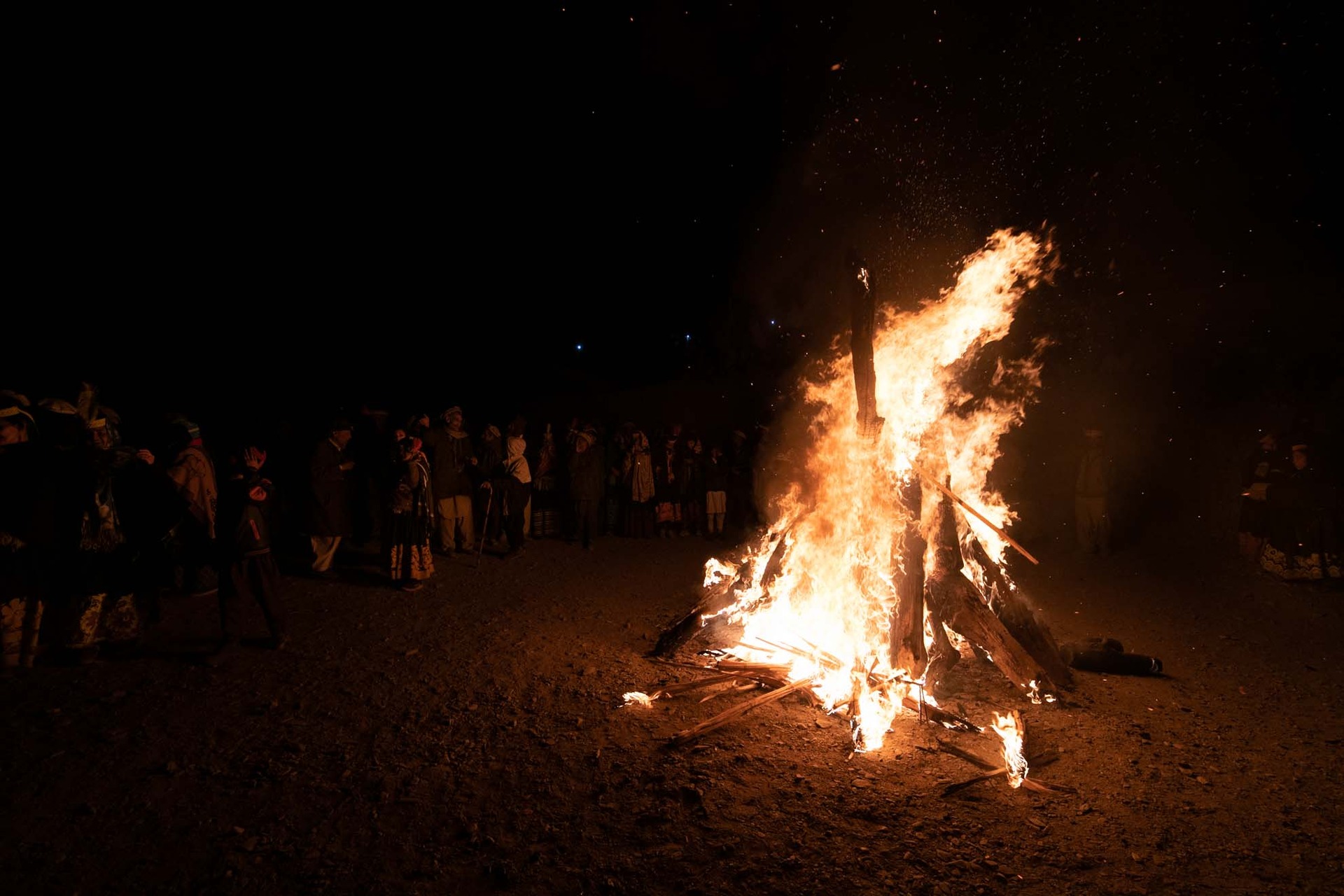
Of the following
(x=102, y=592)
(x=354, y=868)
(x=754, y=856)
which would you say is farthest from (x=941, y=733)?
(x=102, y=592)

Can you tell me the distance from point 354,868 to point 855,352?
529 cm

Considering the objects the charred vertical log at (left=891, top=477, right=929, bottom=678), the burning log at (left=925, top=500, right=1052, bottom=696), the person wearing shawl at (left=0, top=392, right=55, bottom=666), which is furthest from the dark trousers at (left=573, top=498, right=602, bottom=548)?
the person wearing shawl at (left=0, top=392, right=55, bottom=666)

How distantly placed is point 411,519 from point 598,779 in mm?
5360

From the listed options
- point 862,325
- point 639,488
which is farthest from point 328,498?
point 862,325

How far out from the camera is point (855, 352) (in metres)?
6.10

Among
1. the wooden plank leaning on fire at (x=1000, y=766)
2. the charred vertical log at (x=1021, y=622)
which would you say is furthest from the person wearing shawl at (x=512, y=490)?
the wooden plank leaning on fire at (x=1000, y=766)

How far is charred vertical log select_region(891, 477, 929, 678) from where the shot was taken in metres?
5.81

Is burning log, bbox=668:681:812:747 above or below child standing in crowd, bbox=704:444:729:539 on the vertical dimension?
below

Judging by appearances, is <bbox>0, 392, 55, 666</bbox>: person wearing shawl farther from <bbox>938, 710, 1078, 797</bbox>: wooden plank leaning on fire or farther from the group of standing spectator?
the group of standing spectator

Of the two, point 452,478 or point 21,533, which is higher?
point 452,478

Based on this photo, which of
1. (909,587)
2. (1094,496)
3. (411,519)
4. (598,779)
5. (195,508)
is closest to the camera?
(598,779)

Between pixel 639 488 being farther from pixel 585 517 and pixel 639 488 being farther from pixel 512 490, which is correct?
pixel 512 490

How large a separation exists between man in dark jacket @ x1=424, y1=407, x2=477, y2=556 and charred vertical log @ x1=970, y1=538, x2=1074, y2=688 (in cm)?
745

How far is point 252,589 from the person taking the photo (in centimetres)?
639
